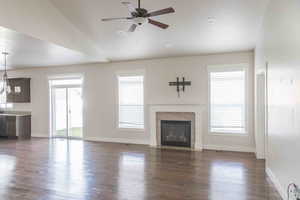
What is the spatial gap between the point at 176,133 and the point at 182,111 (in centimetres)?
70

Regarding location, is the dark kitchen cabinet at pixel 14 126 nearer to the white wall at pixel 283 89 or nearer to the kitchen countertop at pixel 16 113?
the kitchen countertop at pixel 16 113

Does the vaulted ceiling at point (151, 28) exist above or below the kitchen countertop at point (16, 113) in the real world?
above

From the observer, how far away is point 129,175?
409cm

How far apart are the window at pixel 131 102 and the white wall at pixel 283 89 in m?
3.91

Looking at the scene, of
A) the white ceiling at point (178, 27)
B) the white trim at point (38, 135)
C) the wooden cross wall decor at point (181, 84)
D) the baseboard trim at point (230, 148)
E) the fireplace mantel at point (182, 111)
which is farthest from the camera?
the white trim at point (38, 135)

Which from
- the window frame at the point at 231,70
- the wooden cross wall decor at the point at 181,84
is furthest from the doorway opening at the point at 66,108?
the window frame at the point at 231,70

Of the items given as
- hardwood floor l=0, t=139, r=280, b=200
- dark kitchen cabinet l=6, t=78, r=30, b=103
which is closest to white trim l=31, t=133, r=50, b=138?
dark kitchen cabinet l=6, t=78, r=30, b=103

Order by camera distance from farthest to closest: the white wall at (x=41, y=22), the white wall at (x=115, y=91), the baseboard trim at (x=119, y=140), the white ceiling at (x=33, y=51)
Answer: the baseboard trim at (x=119, y=140) → the white wall at (x=115, y=91) → the white ceiling at (x=33, y=51) → the white wall at (x=41, y=22)

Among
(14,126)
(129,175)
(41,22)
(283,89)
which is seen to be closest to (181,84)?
(129,175)

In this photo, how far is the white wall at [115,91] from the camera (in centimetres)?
604

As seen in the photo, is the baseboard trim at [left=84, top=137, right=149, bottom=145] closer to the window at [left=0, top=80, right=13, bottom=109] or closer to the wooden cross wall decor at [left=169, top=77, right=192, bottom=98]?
the wooden cross wall decor at [left=169, top=77, right=192, bottom=98]

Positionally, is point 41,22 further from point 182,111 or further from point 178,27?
point 182,111

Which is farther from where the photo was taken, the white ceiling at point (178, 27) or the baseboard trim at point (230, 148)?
the baseboard trim at point (230, 148)

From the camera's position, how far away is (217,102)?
617 cm
